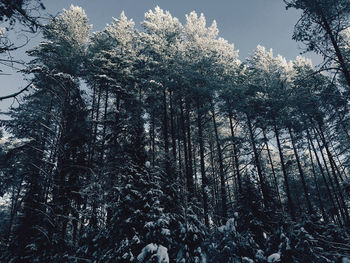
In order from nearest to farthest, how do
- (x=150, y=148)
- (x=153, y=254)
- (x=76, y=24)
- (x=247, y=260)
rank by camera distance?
(x=247, y=260)
(x=153, y=254)
(x=150, y=148)
(x=76, y=24)

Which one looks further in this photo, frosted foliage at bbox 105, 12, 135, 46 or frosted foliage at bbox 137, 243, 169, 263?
frosted foliage at bbox 105, 12, 135, 46

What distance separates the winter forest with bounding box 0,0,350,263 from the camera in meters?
5.59

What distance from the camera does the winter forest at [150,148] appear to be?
5.59 metres

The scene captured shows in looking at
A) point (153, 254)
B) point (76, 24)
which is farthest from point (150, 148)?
point (76, 24)

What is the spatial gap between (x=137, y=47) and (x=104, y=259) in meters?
18.3

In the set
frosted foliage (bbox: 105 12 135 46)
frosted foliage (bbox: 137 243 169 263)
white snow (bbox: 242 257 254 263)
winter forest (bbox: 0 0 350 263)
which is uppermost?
frosted foliage (bbox: 105 12 135 46)

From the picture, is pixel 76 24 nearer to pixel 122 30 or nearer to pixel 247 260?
pixel 122 30

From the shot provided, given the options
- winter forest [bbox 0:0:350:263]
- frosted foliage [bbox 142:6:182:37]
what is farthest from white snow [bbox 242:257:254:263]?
frosted foliage [bbox 142:6:182:37]

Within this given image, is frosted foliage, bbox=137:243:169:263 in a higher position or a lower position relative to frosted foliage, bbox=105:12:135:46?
lower

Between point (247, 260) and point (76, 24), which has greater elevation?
point (76, 24)

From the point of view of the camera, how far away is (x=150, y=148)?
1600 centimetres

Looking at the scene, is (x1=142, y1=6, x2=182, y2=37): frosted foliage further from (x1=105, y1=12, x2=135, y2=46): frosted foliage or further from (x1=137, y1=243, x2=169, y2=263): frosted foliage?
(x1=137, y1=243, x2=169, y2=263): frosted foliage

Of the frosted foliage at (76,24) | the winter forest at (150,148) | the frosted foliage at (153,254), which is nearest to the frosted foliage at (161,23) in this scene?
the winter forest at (150,148)

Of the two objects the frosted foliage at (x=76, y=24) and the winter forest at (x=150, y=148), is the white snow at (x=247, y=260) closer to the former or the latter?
the winter forest at (x=150, y=148)
